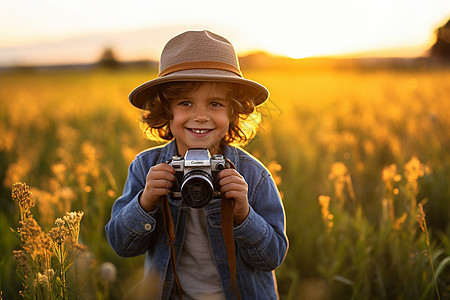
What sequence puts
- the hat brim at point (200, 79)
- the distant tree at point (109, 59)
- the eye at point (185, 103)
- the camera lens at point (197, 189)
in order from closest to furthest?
1. the camera lens at point (197, 189)
2. the hat brim at point (200, 79)
3. the eye at point (185, 103)
4. the distant tree at point (109, 59)

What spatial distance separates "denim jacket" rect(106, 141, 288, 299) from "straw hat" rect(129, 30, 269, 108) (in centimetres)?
Answer: 39

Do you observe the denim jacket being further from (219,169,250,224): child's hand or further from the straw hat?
the straw hat

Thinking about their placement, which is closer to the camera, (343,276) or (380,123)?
(343,276)

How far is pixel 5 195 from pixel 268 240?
9.63 ft

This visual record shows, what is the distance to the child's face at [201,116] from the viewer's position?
154 cm

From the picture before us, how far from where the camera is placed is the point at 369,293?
2004 millimetres

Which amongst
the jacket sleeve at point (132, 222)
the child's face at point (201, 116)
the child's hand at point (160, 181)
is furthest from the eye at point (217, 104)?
the jacket sleeve at point (132, 222)

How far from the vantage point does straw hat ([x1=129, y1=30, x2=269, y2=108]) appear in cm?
148

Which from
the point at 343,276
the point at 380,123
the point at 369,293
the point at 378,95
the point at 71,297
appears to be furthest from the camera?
the point at 378,95

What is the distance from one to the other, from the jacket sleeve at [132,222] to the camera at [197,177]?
0.20 m

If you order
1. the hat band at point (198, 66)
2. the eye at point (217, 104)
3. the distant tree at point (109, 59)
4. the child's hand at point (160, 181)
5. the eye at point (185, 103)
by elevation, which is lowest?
the child's hand at point (160, 181)

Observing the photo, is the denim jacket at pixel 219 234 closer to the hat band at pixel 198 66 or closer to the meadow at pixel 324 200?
the meadow at pixel 324 200

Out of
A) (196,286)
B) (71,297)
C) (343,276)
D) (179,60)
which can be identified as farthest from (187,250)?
(343,276)

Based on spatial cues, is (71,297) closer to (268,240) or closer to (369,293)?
(268,240)
